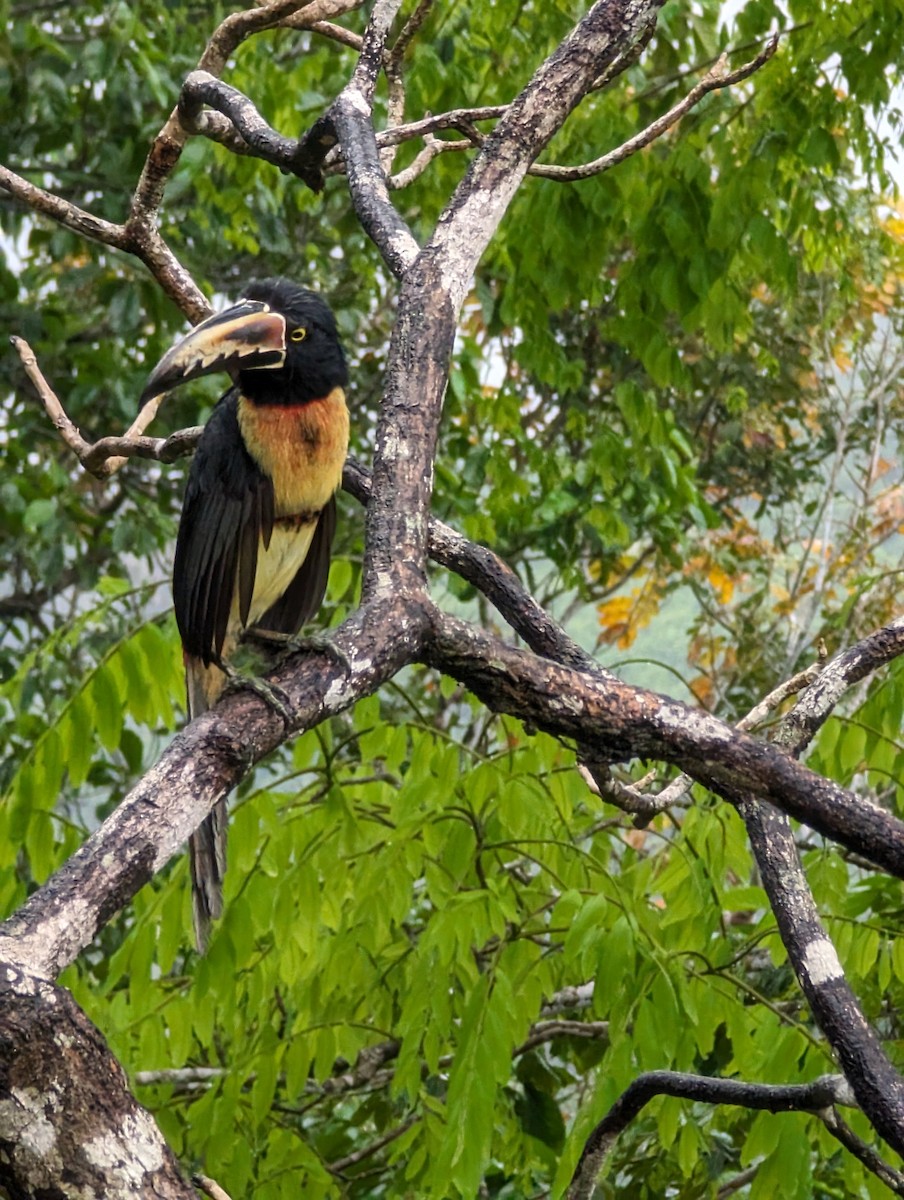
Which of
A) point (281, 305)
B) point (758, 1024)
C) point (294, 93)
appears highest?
point (294, 93)

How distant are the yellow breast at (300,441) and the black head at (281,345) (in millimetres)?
21

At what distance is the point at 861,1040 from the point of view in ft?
4.60

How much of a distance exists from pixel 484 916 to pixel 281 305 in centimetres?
109

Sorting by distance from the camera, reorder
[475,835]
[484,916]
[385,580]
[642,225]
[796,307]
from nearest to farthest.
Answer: [385,580], [484,916], [475,835], [642,225], [796,307]

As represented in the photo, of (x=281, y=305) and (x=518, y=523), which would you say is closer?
(x=281, y=305)

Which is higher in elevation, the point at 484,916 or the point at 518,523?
the point at 518,523

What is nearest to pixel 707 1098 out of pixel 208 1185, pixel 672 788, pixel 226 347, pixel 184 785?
pixel 672 788

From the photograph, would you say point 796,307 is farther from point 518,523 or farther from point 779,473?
point 518,523

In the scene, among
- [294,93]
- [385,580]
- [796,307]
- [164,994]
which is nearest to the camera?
[385,580]

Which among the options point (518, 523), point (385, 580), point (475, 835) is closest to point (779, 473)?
point (518, 523)

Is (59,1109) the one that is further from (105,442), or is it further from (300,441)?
(300,441)

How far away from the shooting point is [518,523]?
499 cm

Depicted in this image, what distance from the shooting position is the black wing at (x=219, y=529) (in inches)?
94.9

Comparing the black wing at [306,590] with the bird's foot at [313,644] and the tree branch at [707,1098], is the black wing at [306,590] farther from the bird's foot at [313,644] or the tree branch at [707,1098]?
the tree branch at [707,1098]
